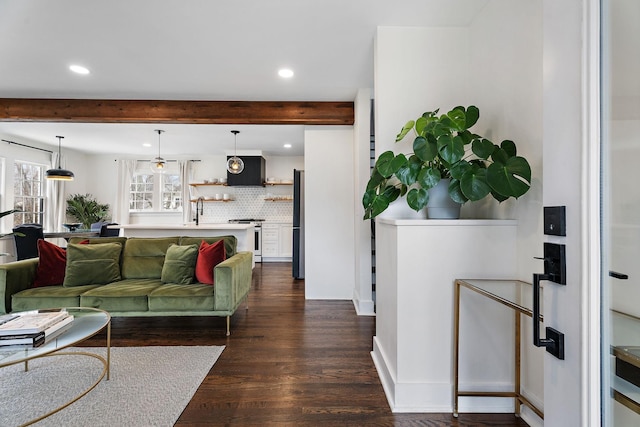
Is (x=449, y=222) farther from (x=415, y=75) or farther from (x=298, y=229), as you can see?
(x=298, y=229)

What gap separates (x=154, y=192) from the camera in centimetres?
790

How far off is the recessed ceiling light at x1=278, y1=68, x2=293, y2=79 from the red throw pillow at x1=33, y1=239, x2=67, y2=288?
2.98m

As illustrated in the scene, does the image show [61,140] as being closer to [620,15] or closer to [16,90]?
[16,90]

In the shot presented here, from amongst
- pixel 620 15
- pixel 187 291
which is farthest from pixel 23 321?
pixel 620 15

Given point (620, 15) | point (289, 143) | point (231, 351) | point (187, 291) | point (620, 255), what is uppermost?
point (289, 143)

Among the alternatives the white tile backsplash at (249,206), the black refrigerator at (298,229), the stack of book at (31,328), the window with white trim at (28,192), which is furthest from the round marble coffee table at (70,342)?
the window with white trim at (28,192)

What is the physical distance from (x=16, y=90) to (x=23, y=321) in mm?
3559

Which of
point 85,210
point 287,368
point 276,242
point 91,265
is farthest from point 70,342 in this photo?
point 85,210

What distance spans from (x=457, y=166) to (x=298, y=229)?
376 centimetres

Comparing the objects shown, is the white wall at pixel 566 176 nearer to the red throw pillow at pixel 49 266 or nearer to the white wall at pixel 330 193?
the white wall at pixel 330 193

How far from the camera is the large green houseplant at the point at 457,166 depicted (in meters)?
1.59

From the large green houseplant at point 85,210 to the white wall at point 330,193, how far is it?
6063 mm

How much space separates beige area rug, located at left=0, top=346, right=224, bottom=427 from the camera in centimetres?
173

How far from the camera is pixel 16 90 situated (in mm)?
3811
